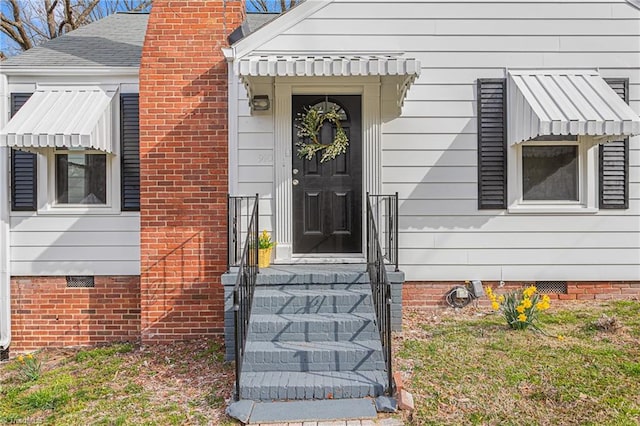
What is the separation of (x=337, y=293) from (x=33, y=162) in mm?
4177

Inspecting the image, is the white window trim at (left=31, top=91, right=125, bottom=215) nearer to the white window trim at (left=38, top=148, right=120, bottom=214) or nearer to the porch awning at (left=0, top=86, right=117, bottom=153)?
the white window trim at (left=38, top=148, right=120, bottom=214)

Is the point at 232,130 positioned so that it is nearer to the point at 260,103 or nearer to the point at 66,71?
the point at 260,103

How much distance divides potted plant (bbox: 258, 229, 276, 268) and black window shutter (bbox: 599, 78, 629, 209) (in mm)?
4152

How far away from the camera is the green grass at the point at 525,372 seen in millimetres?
3021

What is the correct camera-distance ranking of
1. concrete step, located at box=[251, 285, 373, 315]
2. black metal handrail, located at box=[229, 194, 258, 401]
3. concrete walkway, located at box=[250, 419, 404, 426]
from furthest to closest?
1. concrete step, located at box=[251, 285, 373, 315]
2. black metal handrail, located at box=[229, 194, 258, 401]
3. concrete walkway, located at box=[250, 419, 404, 426]

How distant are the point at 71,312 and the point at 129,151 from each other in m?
2.20

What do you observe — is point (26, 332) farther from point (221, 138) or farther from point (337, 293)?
point (337, 293)

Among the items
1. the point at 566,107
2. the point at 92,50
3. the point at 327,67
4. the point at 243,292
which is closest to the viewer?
the point at 243,292

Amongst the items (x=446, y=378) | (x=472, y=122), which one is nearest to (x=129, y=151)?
(x=472, y=122)

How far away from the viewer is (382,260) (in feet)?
12.2

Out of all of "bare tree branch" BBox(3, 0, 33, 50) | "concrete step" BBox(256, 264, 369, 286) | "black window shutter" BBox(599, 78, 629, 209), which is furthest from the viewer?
"bare tree branch" BBox(3, 0, 33, 50)

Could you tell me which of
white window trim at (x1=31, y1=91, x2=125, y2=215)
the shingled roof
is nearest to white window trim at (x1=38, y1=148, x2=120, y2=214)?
white window trim at (x1=31, y1=91, x2=125, y2=215)

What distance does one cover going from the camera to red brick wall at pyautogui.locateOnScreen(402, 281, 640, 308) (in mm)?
5305

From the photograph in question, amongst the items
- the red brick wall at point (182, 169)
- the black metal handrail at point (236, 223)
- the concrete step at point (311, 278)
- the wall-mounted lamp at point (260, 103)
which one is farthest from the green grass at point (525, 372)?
the wall-mounted lamp at point (260, 103)
